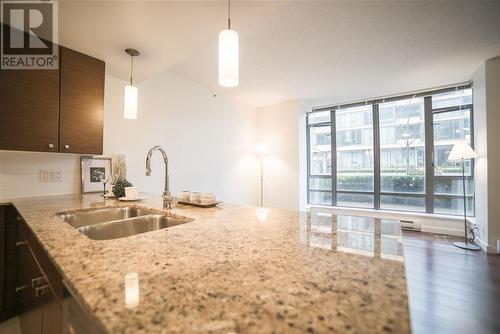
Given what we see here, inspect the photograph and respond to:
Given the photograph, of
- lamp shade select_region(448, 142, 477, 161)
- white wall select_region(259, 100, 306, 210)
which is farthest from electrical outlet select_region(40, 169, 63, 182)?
lamp shade select_region(448, 142, 477, 161)

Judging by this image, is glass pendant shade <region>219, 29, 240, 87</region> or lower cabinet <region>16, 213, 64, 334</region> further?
glass pendant shade <region>219, 29, 240, 87</region>

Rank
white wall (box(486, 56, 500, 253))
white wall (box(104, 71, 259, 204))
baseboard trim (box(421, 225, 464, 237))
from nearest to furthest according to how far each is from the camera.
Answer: white wall (box(104, 71, 259, 204)) < white wall (box(486, 56, 500, 253)) < baseboard trim (box(421, 225, 464, 237))

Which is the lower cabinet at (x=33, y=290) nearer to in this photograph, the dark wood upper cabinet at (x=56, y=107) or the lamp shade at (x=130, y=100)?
the dark wood upper cabinet at (x=56, y=107)

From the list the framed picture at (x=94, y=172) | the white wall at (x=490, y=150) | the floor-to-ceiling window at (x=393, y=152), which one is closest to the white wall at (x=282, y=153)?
the floor-to-ceiling window at (x=393, y=152)

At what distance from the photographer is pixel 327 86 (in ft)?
12.5

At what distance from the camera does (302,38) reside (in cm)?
239

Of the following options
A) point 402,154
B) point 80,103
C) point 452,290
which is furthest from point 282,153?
point 80,103

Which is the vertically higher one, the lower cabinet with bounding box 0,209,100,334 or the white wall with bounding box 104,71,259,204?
the white wall with bounding box 104,71,259,204

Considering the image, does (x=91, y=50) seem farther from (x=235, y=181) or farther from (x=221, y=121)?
(x=235, y=181)

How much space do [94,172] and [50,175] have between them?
1.18ft

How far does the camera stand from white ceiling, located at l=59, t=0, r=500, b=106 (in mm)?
1552

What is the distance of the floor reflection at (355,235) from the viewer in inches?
27.9

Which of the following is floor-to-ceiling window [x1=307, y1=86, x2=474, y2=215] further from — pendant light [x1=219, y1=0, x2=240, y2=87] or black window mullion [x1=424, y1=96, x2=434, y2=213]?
pendant light [x1=219, y1=0, x2=240, y2=87]

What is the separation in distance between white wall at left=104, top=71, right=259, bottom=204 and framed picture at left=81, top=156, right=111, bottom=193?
154 mm
